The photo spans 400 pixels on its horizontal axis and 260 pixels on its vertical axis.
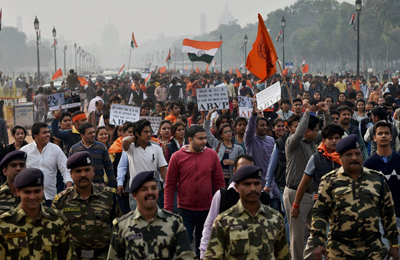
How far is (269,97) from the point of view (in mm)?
10430

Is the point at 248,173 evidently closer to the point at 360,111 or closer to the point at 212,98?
the point at 212,98

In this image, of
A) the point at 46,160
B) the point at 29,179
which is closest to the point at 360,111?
the point at 46,160

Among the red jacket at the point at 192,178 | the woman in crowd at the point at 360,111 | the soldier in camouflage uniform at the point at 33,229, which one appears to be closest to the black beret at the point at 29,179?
the soldier in camouflage uniform at the point at 33,229

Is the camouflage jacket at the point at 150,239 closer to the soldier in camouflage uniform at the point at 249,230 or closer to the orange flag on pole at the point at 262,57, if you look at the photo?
the soldier in camouflage uniform at the point at 249,230

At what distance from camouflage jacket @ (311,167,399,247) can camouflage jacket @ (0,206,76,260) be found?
79.7 inches

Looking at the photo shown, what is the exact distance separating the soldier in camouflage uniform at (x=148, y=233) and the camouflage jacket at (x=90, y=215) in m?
0.82

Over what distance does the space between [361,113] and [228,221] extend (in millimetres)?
8339

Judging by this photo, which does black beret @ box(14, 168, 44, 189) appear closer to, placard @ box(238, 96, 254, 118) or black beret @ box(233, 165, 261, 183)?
black beret @ box(233, 165, 261, 183)

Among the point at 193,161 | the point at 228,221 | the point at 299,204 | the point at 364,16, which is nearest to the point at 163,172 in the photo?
the point at 193,161

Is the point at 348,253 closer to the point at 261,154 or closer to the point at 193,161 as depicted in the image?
the point at 193,161

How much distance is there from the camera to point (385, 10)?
6384cm

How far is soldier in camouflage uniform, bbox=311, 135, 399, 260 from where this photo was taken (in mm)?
4781

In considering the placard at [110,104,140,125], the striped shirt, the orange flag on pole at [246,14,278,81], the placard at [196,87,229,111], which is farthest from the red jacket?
the placard at [196,87,229,111]

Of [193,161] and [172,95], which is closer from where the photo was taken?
[193,161]
